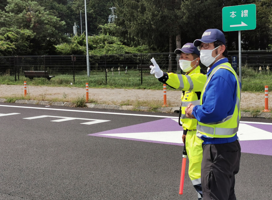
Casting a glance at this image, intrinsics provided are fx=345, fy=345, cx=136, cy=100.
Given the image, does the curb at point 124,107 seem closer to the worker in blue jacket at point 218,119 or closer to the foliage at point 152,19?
the worker in blue jacket at point 218,119

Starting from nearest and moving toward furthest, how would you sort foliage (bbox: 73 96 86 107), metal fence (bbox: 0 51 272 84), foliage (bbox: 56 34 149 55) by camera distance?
1. foliage (bbox: 73 96 86 107)
2. metal fence (bbox: 0 51 272 84)
3. foliage (bbox: 56 34 149 55)

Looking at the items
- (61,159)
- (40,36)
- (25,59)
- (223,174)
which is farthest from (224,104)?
(40,36)

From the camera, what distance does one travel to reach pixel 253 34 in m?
33.5

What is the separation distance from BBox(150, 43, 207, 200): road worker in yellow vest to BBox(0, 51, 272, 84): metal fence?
57.6 feet

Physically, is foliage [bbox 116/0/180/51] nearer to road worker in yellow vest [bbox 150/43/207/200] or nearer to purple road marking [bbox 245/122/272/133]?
purple road marking [bbox 245/122/272/133]

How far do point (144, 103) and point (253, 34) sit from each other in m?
24.4

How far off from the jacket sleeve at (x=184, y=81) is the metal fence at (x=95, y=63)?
1781 centimetres

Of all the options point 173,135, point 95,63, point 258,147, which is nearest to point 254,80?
point 173,135

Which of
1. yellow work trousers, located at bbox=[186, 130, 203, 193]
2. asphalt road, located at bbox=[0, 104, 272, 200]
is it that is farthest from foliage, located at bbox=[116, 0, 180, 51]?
yellow work trousers, located at bbox=[186, 130, 203, 193]

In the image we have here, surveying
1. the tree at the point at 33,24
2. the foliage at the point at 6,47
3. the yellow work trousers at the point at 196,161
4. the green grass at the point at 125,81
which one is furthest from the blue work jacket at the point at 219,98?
the tree at the point at 33,24

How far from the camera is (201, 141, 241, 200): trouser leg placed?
275 cm

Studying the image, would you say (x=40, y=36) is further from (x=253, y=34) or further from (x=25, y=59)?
(x=253, y=34)

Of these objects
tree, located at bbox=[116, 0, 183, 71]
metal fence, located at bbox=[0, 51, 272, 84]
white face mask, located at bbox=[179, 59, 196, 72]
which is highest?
tree, located at bbox=[116, 0, 183, 71]

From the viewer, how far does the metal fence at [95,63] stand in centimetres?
2233
